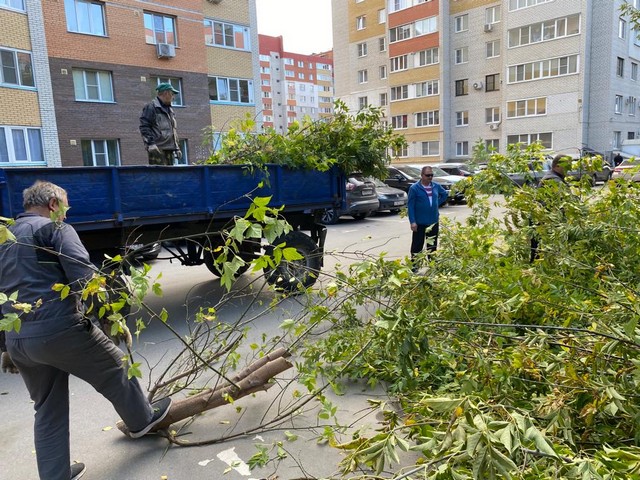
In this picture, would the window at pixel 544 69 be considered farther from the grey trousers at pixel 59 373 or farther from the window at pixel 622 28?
the grey trousers at pixel 59 373

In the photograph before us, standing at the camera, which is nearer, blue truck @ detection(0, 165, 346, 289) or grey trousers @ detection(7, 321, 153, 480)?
grey trousers @ detection(7, 321, 153, 480)

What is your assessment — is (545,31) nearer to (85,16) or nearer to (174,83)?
(174,83)

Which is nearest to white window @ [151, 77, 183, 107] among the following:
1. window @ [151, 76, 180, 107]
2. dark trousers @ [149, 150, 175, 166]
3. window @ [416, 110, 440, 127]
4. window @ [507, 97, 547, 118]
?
window @ [151, 76, 180, 107]

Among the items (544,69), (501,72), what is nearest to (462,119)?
(501,72)

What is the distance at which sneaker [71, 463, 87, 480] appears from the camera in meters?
3.16

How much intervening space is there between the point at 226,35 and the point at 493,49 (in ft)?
75.4

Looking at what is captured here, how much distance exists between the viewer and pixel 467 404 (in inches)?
74.2

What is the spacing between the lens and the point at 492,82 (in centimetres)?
3975

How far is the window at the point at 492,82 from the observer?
39375mm

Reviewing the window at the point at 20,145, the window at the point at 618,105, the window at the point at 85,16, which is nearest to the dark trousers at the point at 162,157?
the window at the point at 20,145

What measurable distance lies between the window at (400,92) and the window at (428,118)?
7.34 ft

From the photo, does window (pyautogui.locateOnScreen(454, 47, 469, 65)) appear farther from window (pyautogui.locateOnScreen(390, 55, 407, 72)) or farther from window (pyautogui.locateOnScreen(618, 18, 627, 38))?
window (pyautogui.locateOnScreen(618, 18, 627, 38))

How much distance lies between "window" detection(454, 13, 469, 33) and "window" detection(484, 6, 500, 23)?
162 centimetres

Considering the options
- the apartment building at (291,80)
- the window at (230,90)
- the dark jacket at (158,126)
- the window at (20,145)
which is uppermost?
the apartment building at (291,80)
